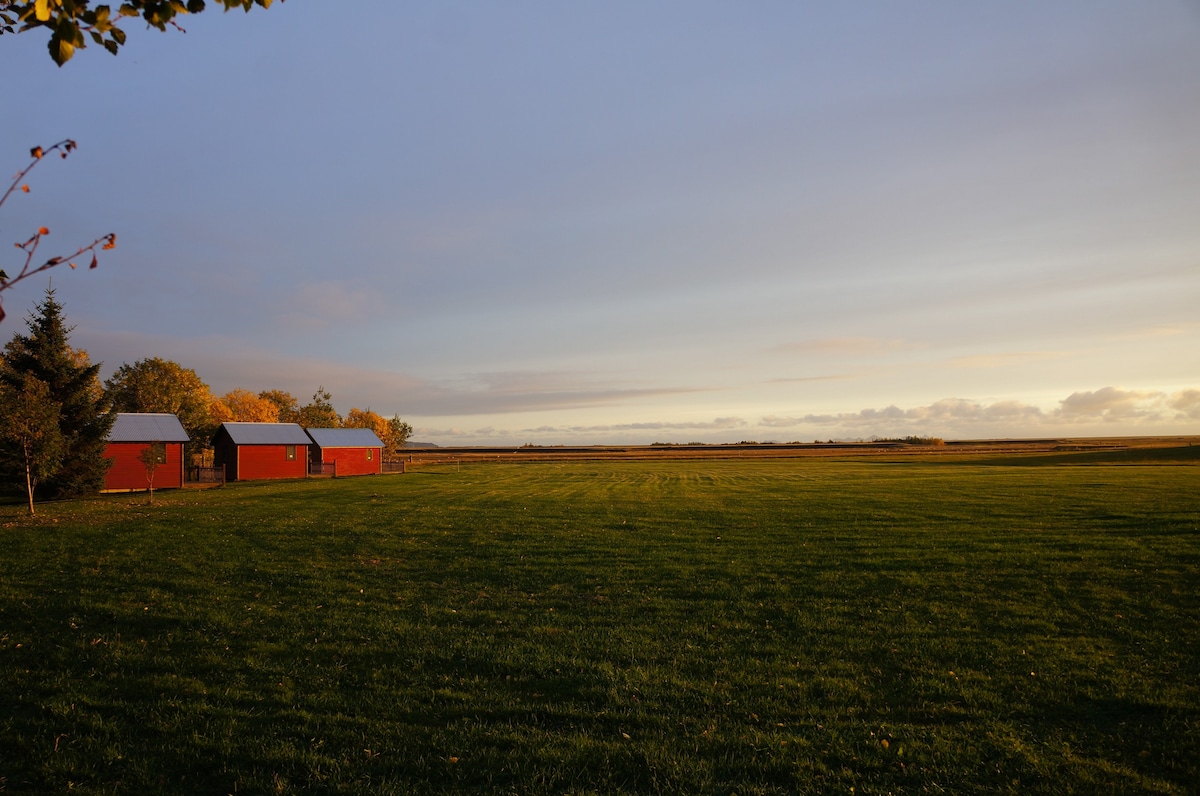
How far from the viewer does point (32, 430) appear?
28281 millimetres

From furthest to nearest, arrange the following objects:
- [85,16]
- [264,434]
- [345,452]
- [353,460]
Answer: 1. [353,460]
2. [345,452]
3. [264,434]
4. [85,16]

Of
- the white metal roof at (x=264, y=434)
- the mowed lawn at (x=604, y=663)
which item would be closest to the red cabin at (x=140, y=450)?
the white metal roof at (x=264, y=434)

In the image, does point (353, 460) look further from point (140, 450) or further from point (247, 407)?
point (247, 407)

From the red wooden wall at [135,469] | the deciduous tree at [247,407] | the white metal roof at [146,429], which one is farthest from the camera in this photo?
the deciduous tree at [247,407]

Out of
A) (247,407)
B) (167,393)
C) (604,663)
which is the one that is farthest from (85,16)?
(247,407)

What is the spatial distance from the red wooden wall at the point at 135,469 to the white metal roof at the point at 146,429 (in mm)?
492

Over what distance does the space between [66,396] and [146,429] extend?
1107 cm

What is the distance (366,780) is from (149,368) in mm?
93807

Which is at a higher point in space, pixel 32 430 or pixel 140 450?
pixel 32 430

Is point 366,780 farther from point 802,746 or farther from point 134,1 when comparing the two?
point 134,1

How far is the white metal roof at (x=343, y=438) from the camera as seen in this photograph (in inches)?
2589

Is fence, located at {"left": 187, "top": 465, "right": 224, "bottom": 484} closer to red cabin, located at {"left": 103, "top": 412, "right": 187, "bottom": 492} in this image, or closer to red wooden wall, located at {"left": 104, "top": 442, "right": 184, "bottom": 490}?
red cabin, located at {"left": 103, "top": 412, "right": 187, "bottom": 492}

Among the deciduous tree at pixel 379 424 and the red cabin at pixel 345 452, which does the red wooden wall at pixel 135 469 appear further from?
the deciduous tree at pixel 379 424

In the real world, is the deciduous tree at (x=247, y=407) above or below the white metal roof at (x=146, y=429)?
above
